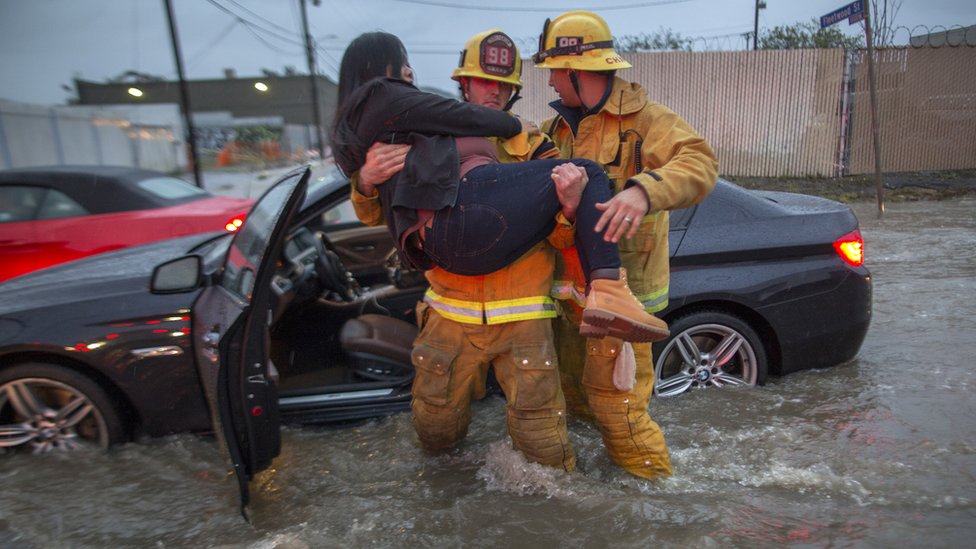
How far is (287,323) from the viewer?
3688mm

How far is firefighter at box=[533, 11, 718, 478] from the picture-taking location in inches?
93.0

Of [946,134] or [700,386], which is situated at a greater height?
[946,134]

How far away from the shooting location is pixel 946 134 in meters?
12.8

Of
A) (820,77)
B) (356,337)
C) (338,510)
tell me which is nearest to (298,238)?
(356,337)

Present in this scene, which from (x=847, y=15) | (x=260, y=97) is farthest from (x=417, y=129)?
(x=260, y=97)

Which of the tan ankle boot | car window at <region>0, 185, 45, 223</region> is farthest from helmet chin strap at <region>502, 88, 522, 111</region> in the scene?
car window at <region>0, 185, 45, 223</region>

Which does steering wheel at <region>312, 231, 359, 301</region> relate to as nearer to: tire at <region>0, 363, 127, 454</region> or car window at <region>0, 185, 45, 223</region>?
tire at <region>0, 363, 127, 454</region>

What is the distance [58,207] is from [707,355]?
533 centimetres

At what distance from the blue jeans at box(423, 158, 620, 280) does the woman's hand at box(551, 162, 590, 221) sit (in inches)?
0.9

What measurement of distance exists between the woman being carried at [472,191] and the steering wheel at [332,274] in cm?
172

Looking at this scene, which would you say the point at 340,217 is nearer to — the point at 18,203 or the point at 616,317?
the point at 616,317

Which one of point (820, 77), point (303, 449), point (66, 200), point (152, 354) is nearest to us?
point (152, 354)

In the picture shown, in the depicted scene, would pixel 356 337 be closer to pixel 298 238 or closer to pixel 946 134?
pixel 298 238

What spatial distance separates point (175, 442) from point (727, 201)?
299 centimetres
